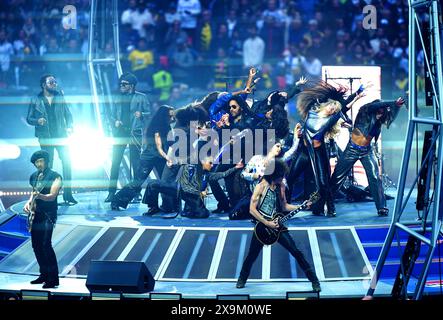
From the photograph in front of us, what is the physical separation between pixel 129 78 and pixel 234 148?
62.7 inches

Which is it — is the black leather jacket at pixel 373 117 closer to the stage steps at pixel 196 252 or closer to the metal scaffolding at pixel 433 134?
the stage steps at pixel 196 252

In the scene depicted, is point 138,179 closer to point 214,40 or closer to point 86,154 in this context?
point 86,154

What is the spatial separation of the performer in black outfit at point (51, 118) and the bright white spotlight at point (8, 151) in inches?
128

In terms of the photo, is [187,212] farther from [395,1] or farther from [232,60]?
[395,1]

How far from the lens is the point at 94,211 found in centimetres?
1152

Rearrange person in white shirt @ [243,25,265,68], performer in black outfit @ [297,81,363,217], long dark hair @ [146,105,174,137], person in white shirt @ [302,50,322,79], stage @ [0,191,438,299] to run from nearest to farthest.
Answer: stage @ [0,191,438,299], performer in black outfit @ [297,81,363,217], long dark hair @ [146,105,174,137], person in white shirt @ [302,50,322,79], person in white shirt @ [243,25,265,68]

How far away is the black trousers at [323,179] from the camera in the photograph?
1115 centimetres

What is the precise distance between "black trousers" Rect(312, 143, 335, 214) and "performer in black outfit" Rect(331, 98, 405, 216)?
0.17 meters

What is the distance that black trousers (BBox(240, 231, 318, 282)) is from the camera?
9.41 meters

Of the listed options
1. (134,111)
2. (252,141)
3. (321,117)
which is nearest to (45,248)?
(134,111)

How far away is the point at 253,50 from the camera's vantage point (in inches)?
649

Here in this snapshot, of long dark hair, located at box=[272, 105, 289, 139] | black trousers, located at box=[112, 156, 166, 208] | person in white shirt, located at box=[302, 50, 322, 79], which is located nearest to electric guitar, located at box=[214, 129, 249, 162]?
long dark hair, located at box=[272, 105, 289, 139]

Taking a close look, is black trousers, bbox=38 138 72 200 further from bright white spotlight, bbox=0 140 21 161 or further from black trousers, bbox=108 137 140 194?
bright white spotlight, bbox=0 140 21 161
